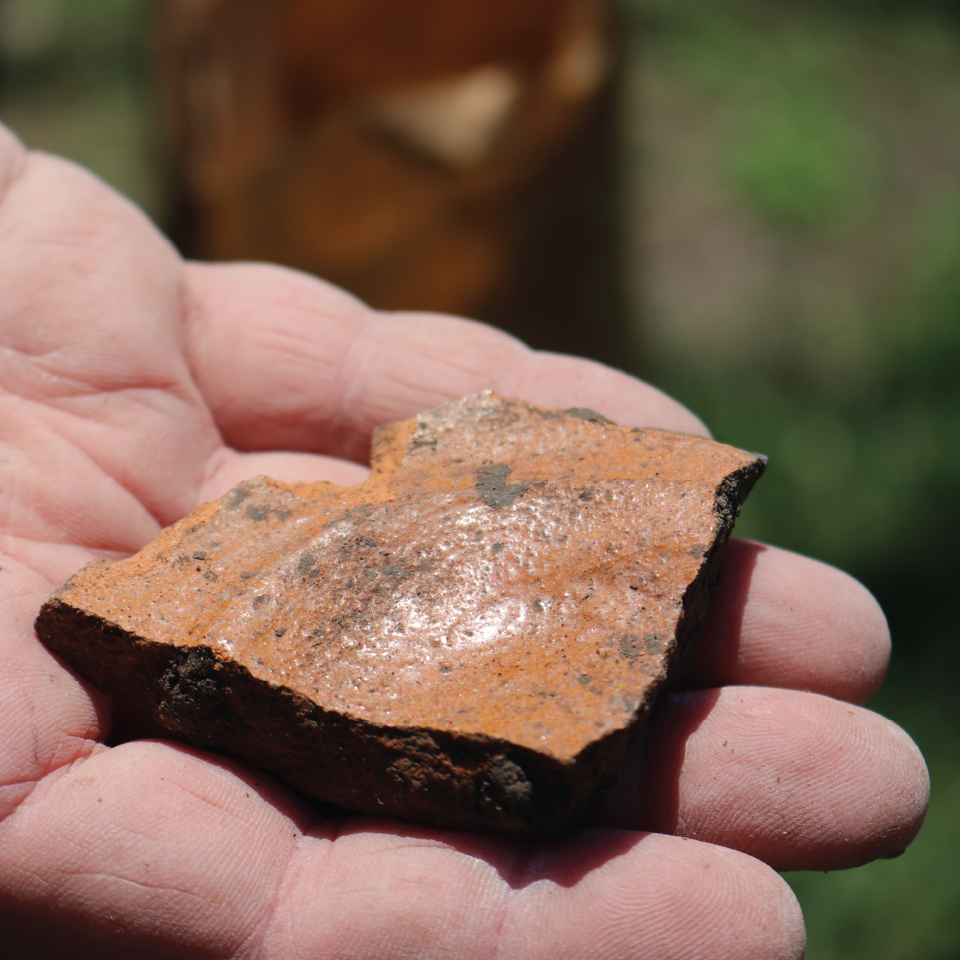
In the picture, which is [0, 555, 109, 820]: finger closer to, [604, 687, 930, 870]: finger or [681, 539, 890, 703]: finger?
[604, 687, 930, 870]: finger

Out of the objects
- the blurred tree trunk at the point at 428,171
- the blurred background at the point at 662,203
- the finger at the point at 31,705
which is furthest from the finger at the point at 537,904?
the blurred tree trunk at the point at 428,171

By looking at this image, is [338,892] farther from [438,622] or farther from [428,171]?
[428,171]

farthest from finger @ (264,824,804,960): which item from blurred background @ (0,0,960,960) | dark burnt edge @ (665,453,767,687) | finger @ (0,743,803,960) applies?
blurred background @ (0,0,960,960)

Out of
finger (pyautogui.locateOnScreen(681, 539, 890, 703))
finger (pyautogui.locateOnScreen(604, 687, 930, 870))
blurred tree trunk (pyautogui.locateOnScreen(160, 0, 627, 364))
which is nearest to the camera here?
finger (pyautogui.locateOnScreen(604, 687, 930, 870))

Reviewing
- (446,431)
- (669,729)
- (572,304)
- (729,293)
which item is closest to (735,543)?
(669,729)

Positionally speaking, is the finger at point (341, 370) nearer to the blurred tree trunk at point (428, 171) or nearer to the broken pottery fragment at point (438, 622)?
the broken pottery fragment at point (438, 622)

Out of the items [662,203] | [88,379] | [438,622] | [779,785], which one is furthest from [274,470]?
[662,203]

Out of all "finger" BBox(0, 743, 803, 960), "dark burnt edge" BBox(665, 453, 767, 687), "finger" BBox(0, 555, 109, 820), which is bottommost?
"finger" BBox(0, 743, 803, 960)

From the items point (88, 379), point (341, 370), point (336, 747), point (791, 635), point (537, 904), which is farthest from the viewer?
point (341, 370)
